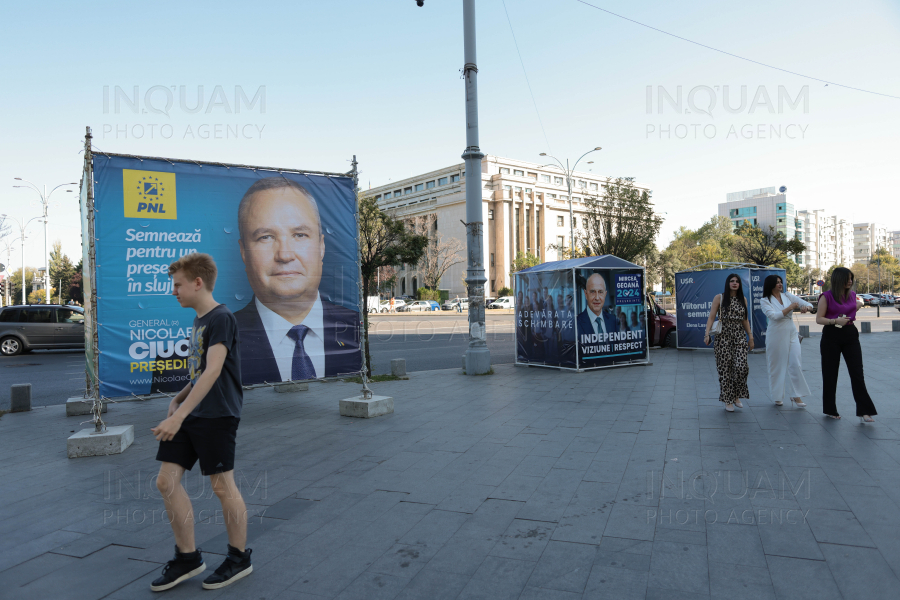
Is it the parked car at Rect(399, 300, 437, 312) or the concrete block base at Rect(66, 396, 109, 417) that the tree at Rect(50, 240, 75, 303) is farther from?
the concrete block base at Rect(66, 396, 109, 417)

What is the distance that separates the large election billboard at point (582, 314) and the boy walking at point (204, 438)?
29.1 ft

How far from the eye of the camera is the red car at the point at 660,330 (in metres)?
16.6

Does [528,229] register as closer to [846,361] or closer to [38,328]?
[38,328]

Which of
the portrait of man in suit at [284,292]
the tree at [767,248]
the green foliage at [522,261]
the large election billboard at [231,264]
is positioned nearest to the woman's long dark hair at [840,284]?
the large election billboard at [231,264]

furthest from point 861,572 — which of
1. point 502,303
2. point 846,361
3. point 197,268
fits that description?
point 502,303

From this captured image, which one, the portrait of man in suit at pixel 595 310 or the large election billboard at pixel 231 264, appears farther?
the portrait of man in suit at pixel 595 310

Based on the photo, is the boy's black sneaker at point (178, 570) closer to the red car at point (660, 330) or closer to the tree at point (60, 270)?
the red car at point (660, 330)

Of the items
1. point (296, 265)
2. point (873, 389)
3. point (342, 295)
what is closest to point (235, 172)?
point (296, 265)

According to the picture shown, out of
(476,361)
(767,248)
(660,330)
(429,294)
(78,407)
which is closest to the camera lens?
(78,407)

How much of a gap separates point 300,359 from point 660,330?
1245 cm

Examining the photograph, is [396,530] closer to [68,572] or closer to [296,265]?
[68,572]

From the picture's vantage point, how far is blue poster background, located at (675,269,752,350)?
14797 millimetres

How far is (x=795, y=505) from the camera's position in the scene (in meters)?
3.85

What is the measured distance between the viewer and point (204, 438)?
9.80ft
